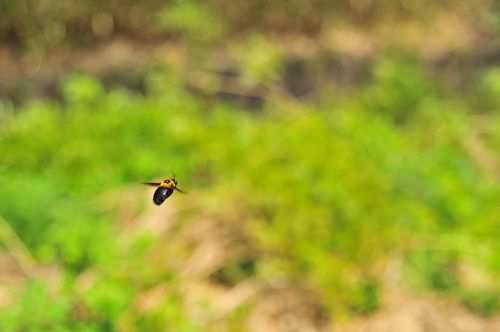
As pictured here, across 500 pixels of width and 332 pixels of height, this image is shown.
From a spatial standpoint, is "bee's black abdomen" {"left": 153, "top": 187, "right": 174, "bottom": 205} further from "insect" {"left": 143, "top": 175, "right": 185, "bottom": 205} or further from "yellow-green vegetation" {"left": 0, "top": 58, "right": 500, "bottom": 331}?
"yellow-green vegetation" {"left": 0, "top": 58, "right": 500, "bottom": 331}

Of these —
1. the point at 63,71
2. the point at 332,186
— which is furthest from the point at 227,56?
the point at 332,186

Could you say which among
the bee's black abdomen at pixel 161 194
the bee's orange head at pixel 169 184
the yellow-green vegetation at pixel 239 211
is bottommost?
the bee's black abdomen at pixel 161 194

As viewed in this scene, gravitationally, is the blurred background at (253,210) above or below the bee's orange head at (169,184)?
above

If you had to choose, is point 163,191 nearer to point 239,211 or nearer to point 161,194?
point 161,194

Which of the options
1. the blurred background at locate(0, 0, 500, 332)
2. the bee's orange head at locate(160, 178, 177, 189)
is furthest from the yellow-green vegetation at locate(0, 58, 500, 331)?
the bee's orange head at locate(160, 178, 177, 189)

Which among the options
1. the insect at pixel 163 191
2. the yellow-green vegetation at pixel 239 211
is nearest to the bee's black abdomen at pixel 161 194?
the insect at pixel 163 191

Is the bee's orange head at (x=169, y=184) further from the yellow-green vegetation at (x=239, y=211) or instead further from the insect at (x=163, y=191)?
the yellow-green vegetation at (x=239, y=211)

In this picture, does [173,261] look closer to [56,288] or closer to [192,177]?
[56,288]
